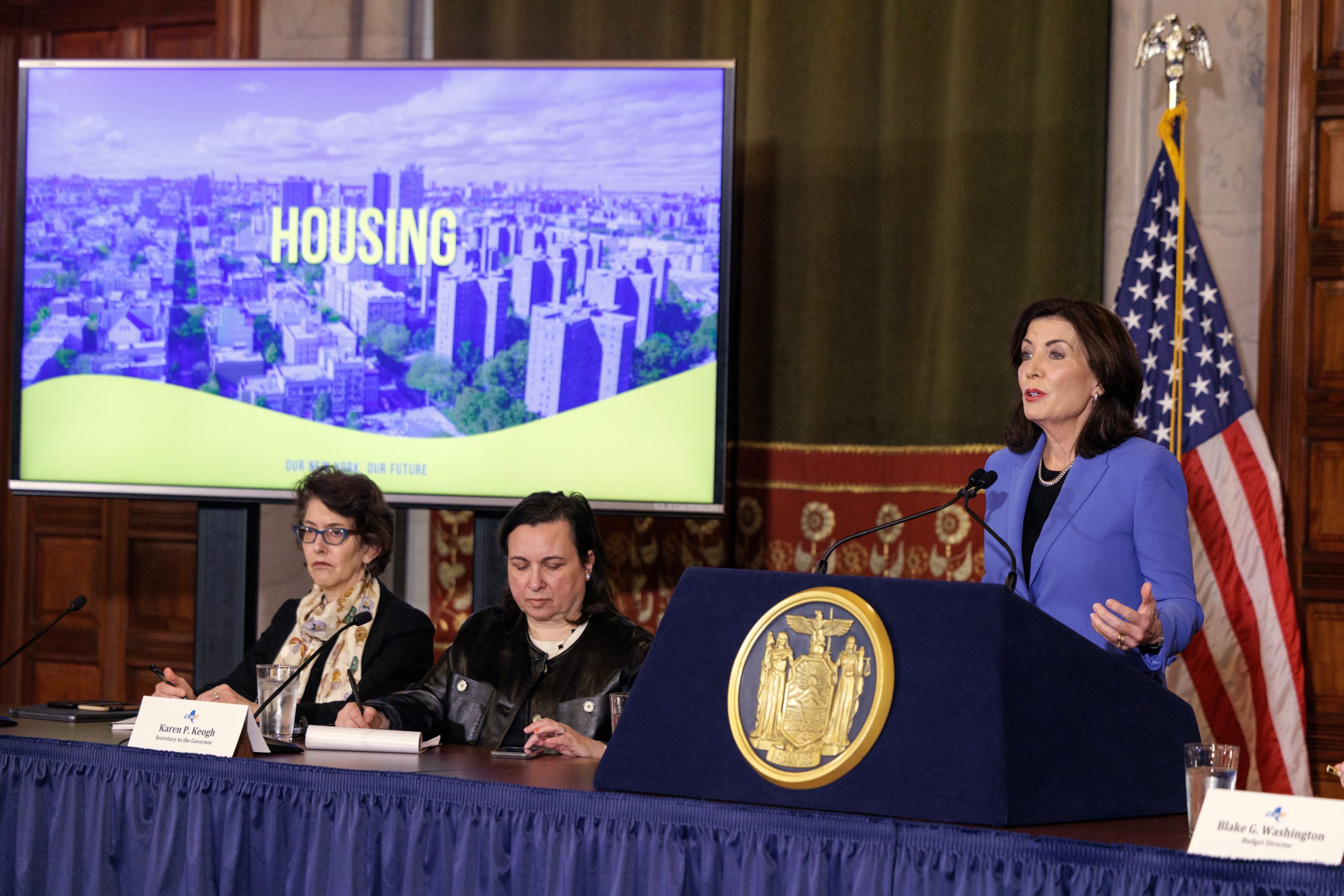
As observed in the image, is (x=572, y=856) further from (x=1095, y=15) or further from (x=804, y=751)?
(x=1095, y=15)

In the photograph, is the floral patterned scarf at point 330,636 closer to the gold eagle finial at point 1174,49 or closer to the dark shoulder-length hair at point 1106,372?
the dark shoulder-length hair at point 1106,372

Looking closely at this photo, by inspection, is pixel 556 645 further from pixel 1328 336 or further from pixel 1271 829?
pixel 1328 336

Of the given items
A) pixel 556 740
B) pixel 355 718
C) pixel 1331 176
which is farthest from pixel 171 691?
pixel 1331 176

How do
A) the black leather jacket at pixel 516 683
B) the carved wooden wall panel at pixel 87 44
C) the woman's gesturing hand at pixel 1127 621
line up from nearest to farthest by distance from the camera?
the woman's gesturing hand at pixel 1127 621
the black leather jacket at pixel 516 683
the carved wooden wall panel at pixel 87 44

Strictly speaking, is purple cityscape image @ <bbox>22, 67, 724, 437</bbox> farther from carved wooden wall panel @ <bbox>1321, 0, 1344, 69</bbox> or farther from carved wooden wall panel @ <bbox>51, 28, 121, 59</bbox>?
carved wooden wall panel @ <bbox>1321, 0, 1344, 69</bbox>

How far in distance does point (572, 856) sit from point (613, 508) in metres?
2.05

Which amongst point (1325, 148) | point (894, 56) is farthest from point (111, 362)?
point (1325, 148)

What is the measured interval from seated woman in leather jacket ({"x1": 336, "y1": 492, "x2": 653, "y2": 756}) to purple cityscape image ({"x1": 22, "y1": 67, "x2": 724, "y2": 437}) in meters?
1.08

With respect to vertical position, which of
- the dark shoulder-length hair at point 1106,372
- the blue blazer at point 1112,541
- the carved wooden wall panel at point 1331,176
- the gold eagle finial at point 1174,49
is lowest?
the blue blazer at point 1112,541

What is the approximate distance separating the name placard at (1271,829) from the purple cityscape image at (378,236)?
240 cm

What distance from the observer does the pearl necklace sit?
2223 millimetres

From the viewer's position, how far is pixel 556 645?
2.68 meters

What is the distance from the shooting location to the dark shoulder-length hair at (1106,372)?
7.15ft

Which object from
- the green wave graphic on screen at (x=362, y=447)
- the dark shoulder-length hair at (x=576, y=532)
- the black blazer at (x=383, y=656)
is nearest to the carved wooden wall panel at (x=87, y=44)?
the green wave graphic on screen at (x=362, y=447)
